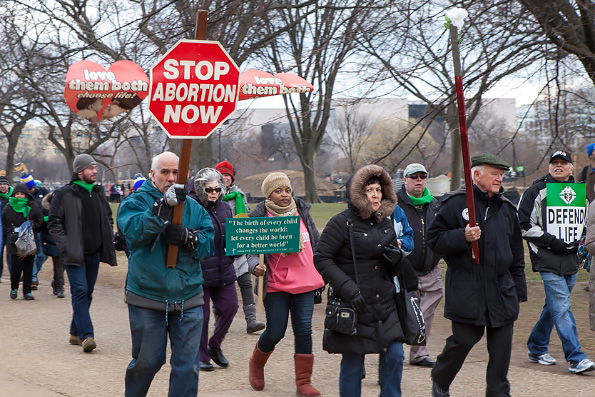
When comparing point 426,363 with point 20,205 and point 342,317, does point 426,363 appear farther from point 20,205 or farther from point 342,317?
point 20,205

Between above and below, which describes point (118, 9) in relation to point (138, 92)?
above

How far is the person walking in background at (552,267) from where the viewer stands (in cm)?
660

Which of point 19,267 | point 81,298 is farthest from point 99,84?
point 81,298

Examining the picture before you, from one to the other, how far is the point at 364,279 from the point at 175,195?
53.0 inches

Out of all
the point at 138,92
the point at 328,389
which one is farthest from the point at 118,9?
the point at 328,389

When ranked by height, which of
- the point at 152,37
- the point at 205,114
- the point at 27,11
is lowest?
the point at 205,114

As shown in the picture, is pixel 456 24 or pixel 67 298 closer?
pixel 456 24

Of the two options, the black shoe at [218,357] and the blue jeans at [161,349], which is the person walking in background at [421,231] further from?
the blue jeans at [161,349]

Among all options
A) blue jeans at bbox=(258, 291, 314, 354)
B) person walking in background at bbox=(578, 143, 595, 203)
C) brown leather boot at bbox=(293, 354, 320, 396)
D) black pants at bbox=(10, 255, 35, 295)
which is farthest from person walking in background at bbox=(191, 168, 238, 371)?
black pants at bbox=(10, 255, 35, 295)

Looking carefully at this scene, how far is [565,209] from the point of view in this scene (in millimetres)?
6875

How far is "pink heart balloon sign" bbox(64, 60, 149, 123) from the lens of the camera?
11.0 m

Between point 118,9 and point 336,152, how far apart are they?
7373 centimetres

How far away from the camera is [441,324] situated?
9.48m

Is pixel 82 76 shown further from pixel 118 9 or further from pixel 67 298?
pixel 118 9
